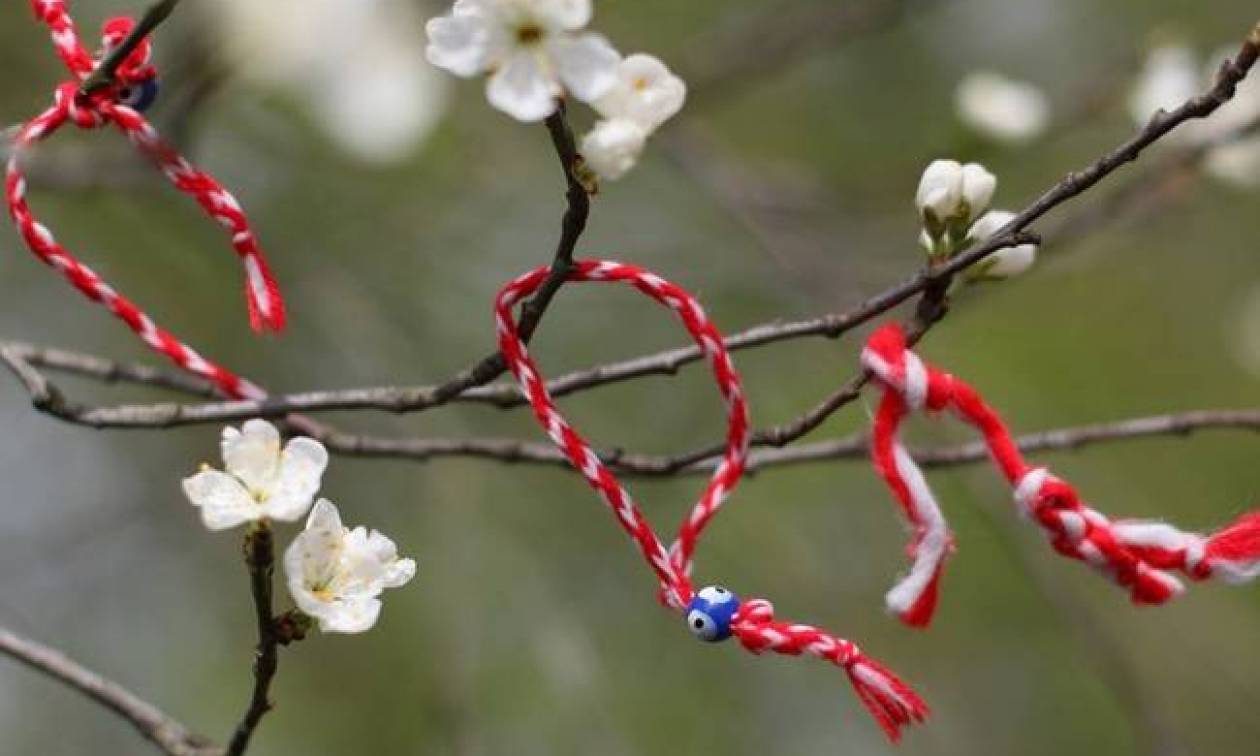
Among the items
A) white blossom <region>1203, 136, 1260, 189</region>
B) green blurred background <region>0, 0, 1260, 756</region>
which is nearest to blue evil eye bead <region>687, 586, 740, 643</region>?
white blossom <region>1203, 136, 1260, 189</region>

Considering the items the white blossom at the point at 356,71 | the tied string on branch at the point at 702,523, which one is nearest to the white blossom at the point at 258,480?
the tied string on branch at the point at 702,523

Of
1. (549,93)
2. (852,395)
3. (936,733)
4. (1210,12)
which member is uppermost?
(549,93)

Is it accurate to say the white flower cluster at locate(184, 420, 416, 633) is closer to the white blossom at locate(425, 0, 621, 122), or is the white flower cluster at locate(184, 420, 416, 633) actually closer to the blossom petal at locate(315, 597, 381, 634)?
the blossom petal at locate(315, 597, 381, 634)

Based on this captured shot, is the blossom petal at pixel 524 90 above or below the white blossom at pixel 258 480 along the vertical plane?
above

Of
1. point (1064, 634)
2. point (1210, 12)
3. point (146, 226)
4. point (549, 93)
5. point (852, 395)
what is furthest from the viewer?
point (1210, 12)

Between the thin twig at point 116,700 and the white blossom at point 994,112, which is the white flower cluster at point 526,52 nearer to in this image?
the thin twig at point 116,700

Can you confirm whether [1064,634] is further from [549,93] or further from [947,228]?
[549,93]

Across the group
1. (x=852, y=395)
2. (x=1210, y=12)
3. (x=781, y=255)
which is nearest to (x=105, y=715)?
(x=781, y=255)
